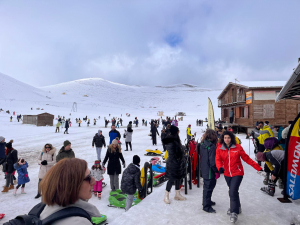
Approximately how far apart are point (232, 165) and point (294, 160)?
101 centimetres

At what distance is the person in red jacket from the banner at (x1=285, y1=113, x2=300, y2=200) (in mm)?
603

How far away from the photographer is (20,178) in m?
6.20

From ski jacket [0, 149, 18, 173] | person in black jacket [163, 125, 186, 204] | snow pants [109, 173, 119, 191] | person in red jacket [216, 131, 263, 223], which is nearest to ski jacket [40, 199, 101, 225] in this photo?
person in red jacket [216, 131, 263, 223]

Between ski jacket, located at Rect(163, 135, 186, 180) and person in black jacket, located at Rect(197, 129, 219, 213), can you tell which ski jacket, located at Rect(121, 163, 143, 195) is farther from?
person in black jacket, located at Rect(197, 129, 219, 213)

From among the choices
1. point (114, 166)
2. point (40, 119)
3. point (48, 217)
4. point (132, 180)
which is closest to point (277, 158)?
point (132, 180)

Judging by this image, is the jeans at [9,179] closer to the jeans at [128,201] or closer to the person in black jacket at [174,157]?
the jeans at [128,201]

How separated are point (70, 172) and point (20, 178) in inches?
245

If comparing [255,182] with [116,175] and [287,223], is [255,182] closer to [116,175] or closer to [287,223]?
[287,223]

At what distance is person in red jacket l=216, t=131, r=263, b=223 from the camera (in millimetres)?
3707

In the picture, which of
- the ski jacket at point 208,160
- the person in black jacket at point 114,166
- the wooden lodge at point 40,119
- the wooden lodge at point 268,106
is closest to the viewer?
the ski jacket at point 208,160

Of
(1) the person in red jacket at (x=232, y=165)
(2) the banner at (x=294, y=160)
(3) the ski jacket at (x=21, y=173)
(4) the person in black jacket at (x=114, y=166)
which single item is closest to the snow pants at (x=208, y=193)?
(1) the person in red jacket at (x=232, y=165)

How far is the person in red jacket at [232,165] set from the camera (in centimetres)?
371

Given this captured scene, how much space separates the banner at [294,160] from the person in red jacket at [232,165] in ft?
1.98

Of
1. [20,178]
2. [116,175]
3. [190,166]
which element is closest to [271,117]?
[190,166]
